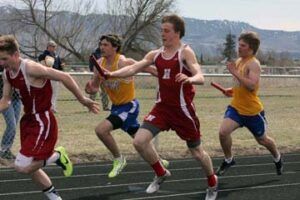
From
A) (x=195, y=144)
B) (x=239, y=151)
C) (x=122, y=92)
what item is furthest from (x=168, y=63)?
(x=239, y=151)

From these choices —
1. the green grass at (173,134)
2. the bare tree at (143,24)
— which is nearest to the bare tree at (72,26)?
the bare tree at (143,24)

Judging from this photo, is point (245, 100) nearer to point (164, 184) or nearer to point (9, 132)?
point (164, 184)

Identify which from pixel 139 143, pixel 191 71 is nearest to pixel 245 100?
pixel 191 71

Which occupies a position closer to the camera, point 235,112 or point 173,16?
point 173,16

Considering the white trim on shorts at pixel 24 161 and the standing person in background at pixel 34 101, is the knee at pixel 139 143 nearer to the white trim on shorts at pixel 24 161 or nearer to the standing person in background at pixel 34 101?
the standing person in background at pixel 34 101

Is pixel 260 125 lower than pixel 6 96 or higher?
lower

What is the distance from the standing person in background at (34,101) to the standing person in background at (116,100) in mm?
1938

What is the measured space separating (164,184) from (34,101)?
266 cm

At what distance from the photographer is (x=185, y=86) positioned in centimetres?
733

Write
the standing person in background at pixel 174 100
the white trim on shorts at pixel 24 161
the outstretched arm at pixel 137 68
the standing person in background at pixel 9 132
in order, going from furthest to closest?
the standing person in background at pixel 9 132
the outstretched arm at pixel 137 68
the standing person in background at pixel 174 100
the white trim on shorts at pixel 24 161

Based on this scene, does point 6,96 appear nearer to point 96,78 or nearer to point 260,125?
point 96,78

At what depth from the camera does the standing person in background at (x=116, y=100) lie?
8633 millimetres

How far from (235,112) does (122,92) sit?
5.09ft

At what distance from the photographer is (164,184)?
8.65 metres
